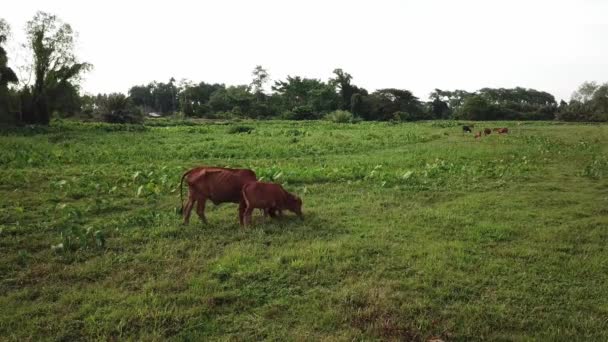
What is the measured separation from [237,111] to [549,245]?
6118 cm

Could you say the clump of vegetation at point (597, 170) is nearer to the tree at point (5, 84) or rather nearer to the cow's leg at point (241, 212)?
the cow's leg at point (241, 212)

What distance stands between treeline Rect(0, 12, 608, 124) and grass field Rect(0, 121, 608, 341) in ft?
86.1

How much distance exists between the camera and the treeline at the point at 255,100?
115 feet

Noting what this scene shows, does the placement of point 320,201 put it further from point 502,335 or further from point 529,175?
point 529,175

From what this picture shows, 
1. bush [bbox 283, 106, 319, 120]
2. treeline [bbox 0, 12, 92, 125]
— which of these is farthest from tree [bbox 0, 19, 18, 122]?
bush [bbox 283, 106, 319, 120]

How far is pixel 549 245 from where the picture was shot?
714cm

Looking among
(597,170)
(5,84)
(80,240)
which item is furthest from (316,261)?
(5,84)

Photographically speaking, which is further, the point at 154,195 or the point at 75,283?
the point at 154,195

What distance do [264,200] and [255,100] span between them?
7080 cm

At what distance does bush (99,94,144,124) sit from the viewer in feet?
133

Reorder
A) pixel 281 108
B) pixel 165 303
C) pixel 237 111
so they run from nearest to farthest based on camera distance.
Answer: pixel 165 303
pixel 237 111
pixel 281 108

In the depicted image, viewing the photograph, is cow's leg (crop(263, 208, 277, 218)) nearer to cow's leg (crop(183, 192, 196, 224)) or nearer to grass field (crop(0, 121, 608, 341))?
grass field (crop(0, 121, 608, 341))

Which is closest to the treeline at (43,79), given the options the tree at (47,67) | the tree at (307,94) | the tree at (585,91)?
the tree at (47,67)

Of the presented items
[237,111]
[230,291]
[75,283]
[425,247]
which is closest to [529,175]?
[425,247]
